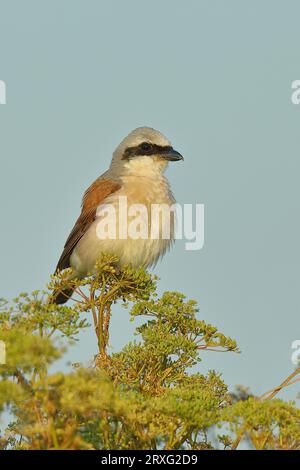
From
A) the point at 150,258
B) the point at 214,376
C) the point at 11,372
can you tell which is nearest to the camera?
the point at 11,372

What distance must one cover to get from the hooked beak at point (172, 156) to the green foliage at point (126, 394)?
11.1 feet

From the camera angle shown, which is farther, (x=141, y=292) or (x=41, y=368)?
(x=141, y=292)

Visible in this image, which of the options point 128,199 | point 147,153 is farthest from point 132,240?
point 147,153

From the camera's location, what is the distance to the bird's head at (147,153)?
7.96m

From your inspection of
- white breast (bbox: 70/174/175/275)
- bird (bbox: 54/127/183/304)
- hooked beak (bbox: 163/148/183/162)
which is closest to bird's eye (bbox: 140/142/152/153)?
bird (bbox: 54/127/183/304)

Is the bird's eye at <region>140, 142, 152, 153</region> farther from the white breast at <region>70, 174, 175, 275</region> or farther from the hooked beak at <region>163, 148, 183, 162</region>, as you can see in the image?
the white breast at <region>70, 174, 175, 275</region>

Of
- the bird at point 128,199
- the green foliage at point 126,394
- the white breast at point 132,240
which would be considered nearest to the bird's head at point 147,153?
the bird at point 128,199

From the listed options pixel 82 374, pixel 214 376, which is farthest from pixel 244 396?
pixel 82 374

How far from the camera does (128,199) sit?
23.6ft

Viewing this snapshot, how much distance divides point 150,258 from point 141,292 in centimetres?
200

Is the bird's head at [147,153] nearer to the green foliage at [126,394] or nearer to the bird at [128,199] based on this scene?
the bird at [128,199]
